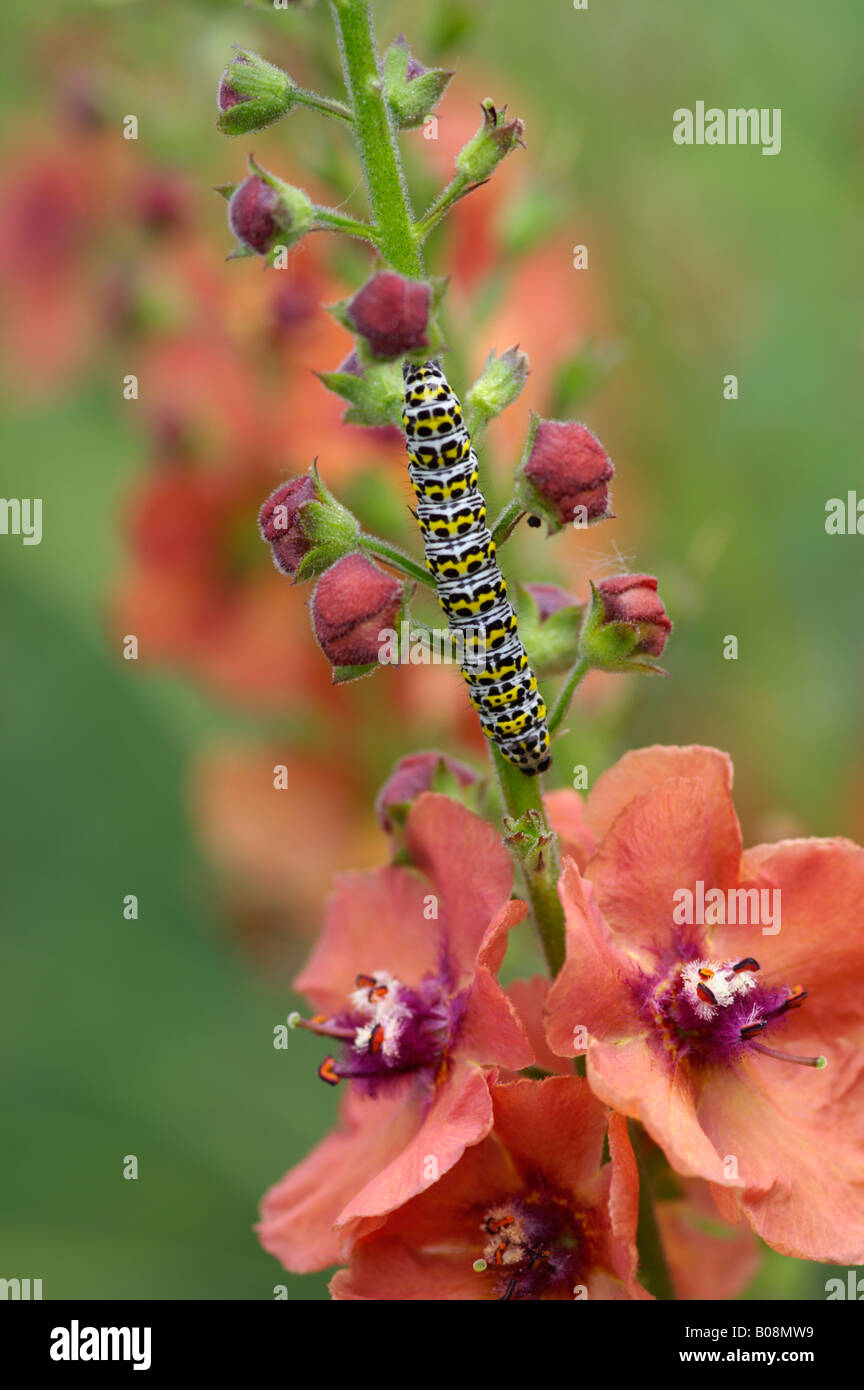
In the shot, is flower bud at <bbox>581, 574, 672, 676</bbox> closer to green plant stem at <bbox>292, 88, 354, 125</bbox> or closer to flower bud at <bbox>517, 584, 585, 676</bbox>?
flower bud at <bbox>517, 584, 585, 676</bbox>

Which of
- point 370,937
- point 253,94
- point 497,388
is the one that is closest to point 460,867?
point 370,937

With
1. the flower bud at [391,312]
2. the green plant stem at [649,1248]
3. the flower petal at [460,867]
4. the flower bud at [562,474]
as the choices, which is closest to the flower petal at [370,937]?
the flower petal at [460,867]

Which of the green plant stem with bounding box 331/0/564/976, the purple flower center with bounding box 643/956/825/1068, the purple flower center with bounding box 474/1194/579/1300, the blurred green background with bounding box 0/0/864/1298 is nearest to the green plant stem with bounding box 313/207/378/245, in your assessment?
the green plant stem with bounding box 331/0/564/976

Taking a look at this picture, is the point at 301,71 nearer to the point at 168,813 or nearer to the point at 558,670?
the point at 558,670

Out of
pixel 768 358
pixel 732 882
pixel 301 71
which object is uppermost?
pixel 768 358

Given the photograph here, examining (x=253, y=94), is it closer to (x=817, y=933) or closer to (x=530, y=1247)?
(x=817, y=933)

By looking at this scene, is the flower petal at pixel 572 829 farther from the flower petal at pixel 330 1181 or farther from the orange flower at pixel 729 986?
the flower petal at pixel 330 1181
